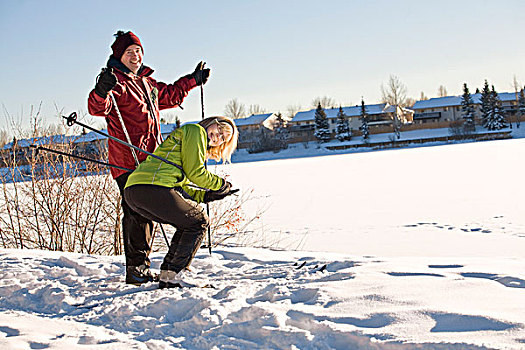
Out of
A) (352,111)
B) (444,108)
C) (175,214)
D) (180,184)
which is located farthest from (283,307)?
(444,108)

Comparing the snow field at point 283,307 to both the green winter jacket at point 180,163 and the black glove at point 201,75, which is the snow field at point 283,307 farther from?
the black glove at point 201,75

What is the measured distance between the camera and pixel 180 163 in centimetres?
298

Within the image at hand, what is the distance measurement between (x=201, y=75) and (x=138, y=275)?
1.64m

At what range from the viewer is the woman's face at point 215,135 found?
307cm

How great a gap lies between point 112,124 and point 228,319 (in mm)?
1679

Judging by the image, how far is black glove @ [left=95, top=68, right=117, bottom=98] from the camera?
9.49 ft

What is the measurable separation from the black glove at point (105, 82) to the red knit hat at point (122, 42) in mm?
493

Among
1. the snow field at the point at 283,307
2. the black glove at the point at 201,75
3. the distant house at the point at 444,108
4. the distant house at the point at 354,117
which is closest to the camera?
the snow field at the point at 283,307

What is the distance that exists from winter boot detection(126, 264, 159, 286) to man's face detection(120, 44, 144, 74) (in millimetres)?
1435

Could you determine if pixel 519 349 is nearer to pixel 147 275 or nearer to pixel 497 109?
pixel 147 275

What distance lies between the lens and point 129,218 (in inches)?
132

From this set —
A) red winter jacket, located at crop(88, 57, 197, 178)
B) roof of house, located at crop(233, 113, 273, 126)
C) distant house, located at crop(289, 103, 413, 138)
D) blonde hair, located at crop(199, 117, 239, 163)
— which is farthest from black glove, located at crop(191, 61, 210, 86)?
roof of house, located at crop(233, 113, 273, 126)

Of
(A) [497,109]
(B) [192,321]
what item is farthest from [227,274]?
(A) [497,109]

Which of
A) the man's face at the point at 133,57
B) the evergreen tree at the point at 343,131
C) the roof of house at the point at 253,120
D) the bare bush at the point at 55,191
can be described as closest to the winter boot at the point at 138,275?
the man's face at the point at 133,57
